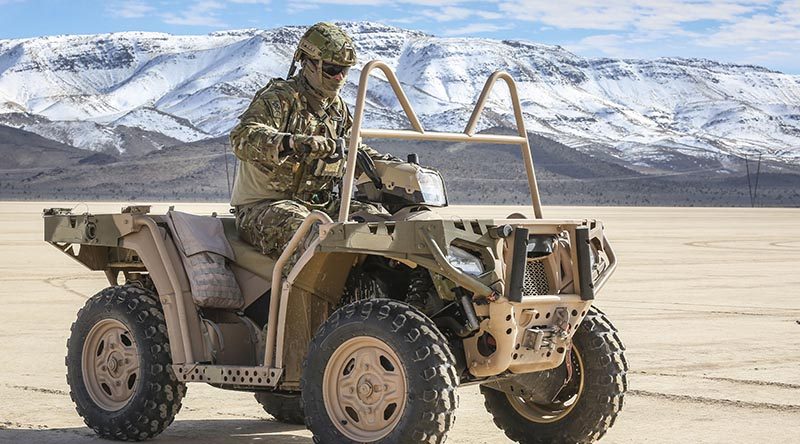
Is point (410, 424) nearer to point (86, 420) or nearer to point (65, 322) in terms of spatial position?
point (86, 420)

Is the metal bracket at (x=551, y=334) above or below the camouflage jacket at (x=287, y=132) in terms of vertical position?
below

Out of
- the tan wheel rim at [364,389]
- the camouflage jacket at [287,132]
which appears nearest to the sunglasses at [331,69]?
the camouflage jacket at [287,132]

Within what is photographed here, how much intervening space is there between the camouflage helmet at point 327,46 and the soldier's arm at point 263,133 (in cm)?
30

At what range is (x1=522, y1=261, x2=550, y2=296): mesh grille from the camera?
6.79 m

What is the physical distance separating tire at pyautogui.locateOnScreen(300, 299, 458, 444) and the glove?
836 mm

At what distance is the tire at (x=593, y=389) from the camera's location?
23.6 ft

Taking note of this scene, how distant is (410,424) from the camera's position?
6.34 metres

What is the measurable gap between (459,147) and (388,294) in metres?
136

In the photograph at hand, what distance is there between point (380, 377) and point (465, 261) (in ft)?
2.13

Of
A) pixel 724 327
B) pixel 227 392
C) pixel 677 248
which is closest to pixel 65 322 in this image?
pixel 227 392

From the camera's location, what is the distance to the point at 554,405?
7.48 metres

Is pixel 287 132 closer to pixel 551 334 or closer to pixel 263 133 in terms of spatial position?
pixel 263 133

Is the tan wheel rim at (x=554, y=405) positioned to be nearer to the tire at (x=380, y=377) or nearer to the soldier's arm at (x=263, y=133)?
the tire at (x=380, y=377)

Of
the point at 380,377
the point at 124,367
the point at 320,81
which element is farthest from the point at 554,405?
the point at 124,367
